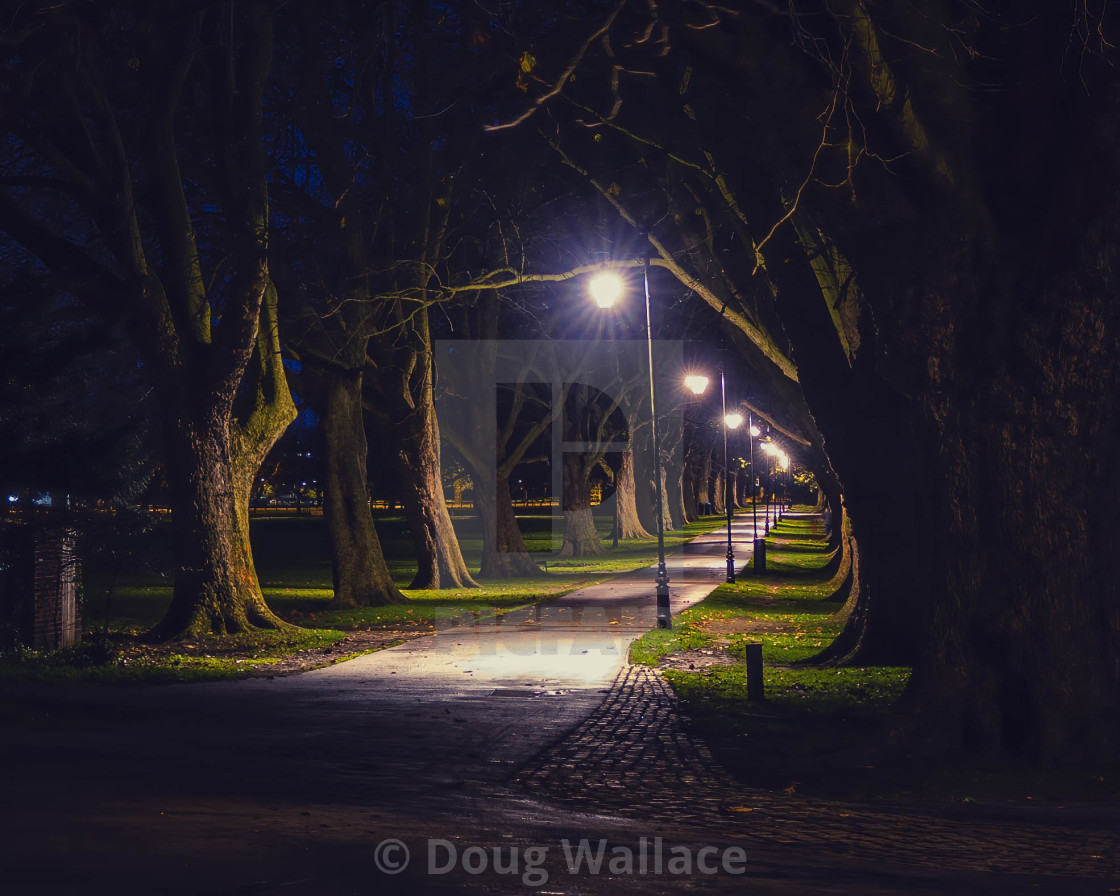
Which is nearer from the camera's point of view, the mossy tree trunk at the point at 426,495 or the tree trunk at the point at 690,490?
the mossy tree trunk at the point at 426,495

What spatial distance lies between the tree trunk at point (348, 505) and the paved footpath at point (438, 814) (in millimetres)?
13800

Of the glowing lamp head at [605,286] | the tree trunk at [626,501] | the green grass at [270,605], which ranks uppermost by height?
the glowing lamp head at [605,286]

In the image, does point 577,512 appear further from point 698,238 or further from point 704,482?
point 704,482

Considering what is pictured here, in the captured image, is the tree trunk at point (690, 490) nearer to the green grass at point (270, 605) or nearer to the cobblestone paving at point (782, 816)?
the green grass at point (270, 605)

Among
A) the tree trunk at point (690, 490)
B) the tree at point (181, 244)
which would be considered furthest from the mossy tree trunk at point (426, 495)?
the tree trunk at point (690, 490)

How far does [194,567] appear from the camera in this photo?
60.3 feet

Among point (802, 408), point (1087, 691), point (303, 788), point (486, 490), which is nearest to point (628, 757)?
point (303, 788)

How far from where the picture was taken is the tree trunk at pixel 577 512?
49344 millimetres

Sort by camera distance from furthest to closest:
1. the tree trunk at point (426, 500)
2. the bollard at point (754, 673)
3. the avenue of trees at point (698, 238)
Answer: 1. the tree trunk at point (426, 500)
2. the bollard at point (754, 673)
3. the avenue of trees at point (698, 238)

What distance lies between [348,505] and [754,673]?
15.7 m

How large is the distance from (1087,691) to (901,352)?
2.96m

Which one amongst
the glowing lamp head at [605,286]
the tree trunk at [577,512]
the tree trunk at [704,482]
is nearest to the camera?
the glowing lamp head at [605,286]

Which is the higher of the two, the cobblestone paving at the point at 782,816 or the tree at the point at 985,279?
the tree at the point at 985,279

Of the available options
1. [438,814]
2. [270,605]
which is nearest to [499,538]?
[270,605]
